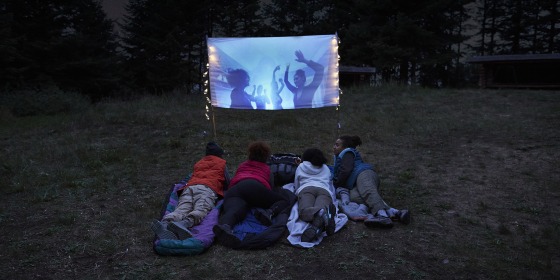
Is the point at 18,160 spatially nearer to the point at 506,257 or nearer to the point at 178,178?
the point at 178,178

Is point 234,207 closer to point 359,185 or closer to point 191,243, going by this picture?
point 191,243

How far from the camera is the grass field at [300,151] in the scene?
4.47 meters

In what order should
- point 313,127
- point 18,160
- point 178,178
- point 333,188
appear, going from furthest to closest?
point 313,127 → point 18,160 → point 178,178 → point 333,188

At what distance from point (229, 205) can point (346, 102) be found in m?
13.2

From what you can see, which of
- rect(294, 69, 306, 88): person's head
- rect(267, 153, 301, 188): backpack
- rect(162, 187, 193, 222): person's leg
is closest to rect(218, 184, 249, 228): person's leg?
rect(162, 187, 193, 222): person's leg

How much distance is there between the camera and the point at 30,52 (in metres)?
24.9

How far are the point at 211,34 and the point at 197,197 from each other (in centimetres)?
3753

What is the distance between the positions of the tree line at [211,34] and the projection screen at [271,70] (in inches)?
703

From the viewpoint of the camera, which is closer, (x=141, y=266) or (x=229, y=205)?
(x=141, y=266)

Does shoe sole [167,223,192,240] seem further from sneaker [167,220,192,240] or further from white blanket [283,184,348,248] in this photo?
white blanket [283,184,348,248]

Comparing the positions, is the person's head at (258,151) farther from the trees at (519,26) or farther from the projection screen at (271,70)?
the trees at (519,26)

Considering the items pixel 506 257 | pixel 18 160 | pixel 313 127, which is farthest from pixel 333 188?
pixel 18 160

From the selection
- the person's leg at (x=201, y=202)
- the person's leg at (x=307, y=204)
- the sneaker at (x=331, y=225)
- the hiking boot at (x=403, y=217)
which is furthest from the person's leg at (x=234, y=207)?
the hiking boot at (x=403, y=217)

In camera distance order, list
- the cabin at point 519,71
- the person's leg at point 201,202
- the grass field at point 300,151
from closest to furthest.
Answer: the grass field at point 300,151 → the person's leg at point 201,202 → the cabin at point 519,71
